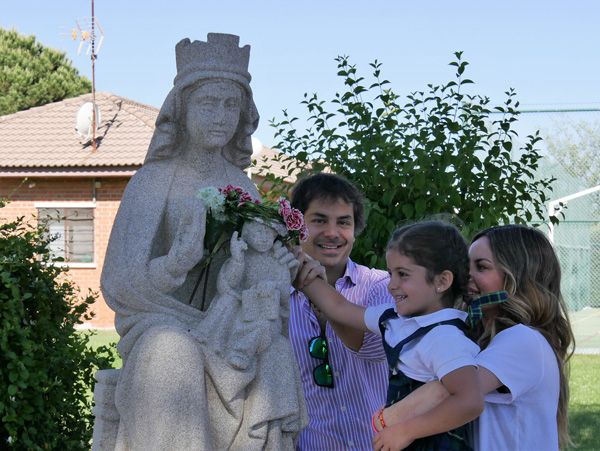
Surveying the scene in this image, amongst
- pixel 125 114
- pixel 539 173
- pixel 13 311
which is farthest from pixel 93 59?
pixel 13 311

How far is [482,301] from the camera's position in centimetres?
317

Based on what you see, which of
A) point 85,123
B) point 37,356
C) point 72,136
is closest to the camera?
point 37,356

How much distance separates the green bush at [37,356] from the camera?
541 centimetres

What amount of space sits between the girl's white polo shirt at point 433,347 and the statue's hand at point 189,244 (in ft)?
2.48

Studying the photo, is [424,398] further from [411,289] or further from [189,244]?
[189,244]

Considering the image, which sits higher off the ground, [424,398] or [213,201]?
[213,201]

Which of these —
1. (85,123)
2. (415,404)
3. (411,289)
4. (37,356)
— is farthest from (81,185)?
(415,404)

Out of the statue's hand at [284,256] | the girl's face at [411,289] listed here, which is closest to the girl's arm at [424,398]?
the girl's face at [411,289]

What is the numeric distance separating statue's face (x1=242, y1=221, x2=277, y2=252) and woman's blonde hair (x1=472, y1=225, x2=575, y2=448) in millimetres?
809

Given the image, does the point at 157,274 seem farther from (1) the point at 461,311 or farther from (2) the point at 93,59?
(2) the point at 93,59

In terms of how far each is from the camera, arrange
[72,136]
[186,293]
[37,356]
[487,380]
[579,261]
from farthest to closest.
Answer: [72,136]
[579,261]
[37,356]
[186,293]
[487,380]

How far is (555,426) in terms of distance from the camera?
3.20m

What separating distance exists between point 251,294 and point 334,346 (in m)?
0.68

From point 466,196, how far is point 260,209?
248 cm
